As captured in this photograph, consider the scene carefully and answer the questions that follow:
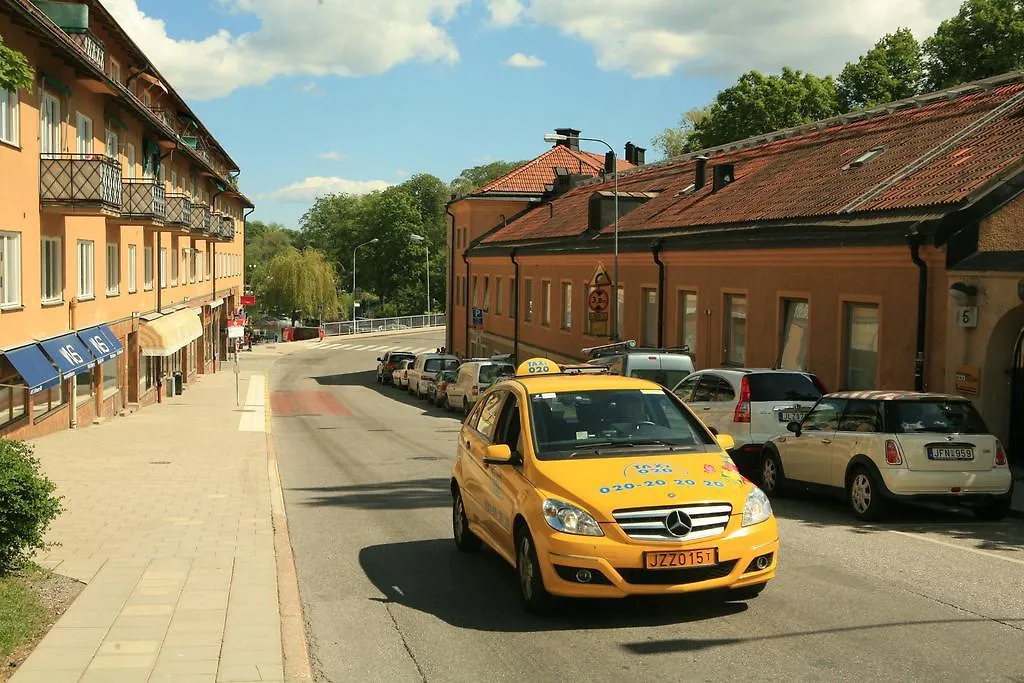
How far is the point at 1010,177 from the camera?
16844mm

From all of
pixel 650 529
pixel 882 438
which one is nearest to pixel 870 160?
pixel 882 438

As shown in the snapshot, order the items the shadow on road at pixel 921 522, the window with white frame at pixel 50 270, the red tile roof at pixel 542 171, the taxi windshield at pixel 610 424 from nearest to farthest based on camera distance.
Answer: the taxi windshield at pixel 610 424 → the shadow on road at pixel 921 522 → the window with white frame at pixel 50 270 → the red tile roof at pixel 542 171

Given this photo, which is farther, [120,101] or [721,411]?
[120,101]

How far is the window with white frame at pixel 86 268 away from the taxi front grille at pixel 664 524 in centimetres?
2169

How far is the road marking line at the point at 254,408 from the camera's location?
1173 inches

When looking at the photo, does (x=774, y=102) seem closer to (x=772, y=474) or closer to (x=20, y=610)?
(x=772, y=474)

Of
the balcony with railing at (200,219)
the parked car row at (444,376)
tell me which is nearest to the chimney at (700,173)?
the parked car row at (444,376)

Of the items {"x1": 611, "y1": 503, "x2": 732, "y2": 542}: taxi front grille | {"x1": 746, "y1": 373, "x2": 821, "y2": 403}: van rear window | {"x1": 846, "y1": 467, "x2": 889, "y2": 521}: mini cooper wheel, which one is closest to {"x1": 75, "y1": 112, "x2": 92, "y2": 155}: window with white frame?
{"x1": 746, "y1": 373, "x2": 821, "y2": 403}: van rear window

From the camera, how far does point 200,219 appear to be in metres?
43.7

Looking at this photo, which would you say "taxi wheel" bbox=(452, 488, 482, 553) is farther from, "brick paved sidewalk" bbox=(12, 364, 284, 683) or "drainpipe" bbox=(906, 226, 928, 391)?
"drainpipe" bbox=(906, 226, 928, 391)

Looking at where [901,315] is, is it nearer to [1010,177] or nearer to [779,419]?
[1010,177]

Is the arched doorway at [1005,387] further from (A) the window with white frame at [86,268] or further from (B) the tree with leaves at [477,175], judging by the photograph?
(B) the tree with leaves at [477,175]

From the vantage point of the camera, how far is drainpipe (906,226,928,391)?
17.6 metres

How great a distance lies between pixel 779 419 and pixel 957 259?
163 inches
